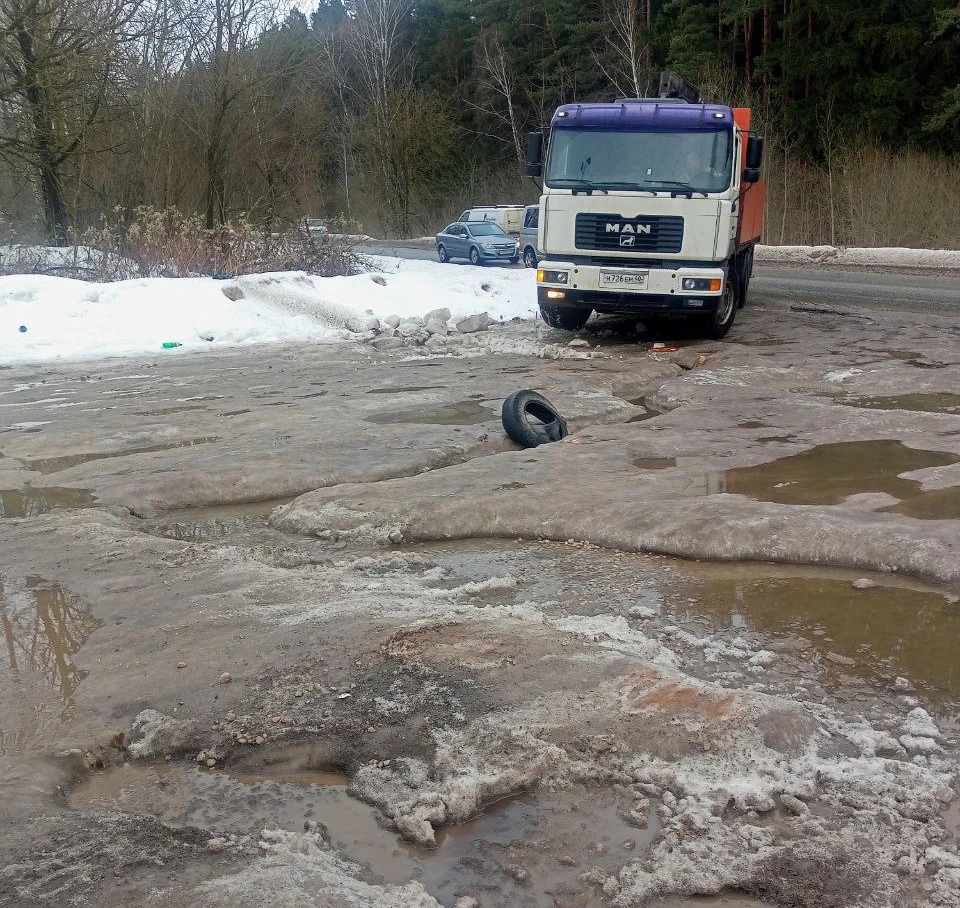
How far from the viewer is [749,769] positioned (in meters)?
3.12

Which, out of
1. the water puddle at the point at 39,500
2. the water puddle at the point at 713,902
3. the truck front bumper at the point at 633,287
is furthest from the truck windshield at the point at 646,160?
the water puddle at the point at 713,902

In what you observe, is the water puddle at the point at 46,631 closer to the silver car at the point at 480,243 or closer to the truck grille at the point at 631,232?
the truck grille at the point at 631,232

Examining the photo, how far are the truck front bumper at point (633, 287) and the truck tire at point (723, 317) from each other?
0.42m

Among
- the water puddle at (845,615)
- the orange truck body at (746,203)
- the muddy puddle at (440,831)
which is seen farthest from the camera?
the orange truck body at (746,203)

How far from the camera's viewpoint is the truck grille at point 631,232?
39.5ft

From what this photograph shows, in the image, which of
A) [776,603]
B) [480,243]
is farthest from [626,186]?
[480,243]

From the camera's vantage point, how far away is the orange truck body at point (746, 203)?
13.0 meters

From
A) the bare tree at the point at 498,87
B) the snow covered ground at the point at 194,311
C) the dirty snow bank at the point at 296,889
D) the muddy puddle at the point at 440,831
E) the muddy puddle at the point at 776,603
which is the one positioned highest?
the bare tree at the point at 498,87

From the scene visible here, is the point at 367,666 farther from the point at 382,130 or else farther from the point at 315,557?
the point at 382,130

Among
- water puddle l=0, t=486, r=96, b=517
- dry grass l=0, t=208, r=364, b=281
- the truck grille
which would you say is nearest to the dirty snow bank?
water puddle l=0, t=486, r=96, b=517

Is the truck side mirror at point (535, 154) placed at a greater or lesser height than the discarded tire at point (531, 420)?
greater

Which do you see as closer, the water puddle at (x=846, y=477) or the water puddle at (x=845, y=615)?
the water puddle at (x=845, y=615)

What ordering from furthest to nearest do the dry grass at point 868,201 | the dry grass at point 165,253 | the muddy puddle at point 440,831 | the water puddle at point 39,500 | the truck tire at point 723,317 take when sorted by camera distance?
the dry grass at point 868,201 → the dry grass at point 165,253 → the truck tire at point 723,317 → the water puddle at point 39,500 → the muddy puddle at point 440,831

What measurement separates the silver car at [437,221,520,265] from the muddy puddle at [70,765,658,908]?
28057 millimetres
